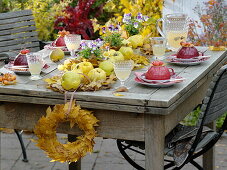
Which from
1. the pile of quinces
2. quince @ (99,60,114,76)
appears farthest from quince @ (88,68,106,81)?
quince @ (99,60,114,76)

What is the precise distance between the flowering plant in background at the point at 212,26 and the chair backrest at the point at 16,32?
157 centimetres

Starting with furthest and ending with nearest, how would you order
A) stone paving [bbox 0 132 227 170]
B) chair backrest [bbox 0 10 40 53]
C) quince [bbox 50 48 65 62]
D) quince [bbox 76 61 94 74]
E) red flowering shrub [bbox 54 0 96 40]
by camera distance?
red flowering shrub [bbox 54 0 96 40]
chair backrest [bbox 0 10 40 53]
stone paving [bbox 0 132 227 170]
quince [bbox 50 48 65 62]
quince [bbox 76 61 94 74]

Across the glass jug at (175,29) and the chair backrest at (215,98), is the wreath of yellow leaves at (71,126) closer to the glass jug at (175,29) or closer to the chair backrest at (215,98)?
the chair backrest at (215,98)

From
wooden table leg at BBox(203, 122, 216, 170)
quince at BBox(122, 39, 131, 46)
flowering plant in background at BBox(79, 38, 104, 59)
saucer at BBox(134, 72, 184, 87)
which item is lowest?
wooden table leg at BBox(203, 122, 216, 170)

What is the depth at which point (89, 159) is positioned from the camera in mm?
4617

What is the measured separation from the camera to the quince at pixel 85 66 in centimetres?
307

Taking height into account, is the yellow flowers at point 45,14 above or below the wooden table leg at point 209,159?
above

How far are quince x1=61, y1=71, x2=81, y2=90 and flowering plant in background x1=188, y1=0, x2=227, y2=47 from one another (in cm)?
271

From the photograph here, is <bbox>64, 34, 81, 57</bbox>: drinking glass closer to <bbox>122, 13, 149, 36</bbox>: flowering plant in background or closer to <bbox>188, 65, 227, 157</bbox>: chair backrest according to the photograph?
<bbox>122, 13, 149, 36</bbox>: flowering plant in background

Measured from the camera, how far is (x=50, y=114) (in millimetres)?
2799

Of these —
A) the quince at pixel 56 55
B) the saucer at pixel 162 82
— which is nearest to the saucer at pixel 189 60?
the saucer at pixel 162 82

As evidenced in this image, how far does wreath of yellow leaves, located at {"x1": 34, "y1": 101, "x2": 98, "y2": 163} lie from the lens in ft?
9.10

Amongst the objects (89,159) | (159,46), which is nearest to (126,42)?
(159,46)

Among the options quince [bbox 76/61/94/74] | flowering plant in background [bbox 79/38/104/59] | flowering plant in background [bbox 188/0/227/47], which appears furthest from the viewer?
flowering plant in background [bbox 188/0/227/47]
